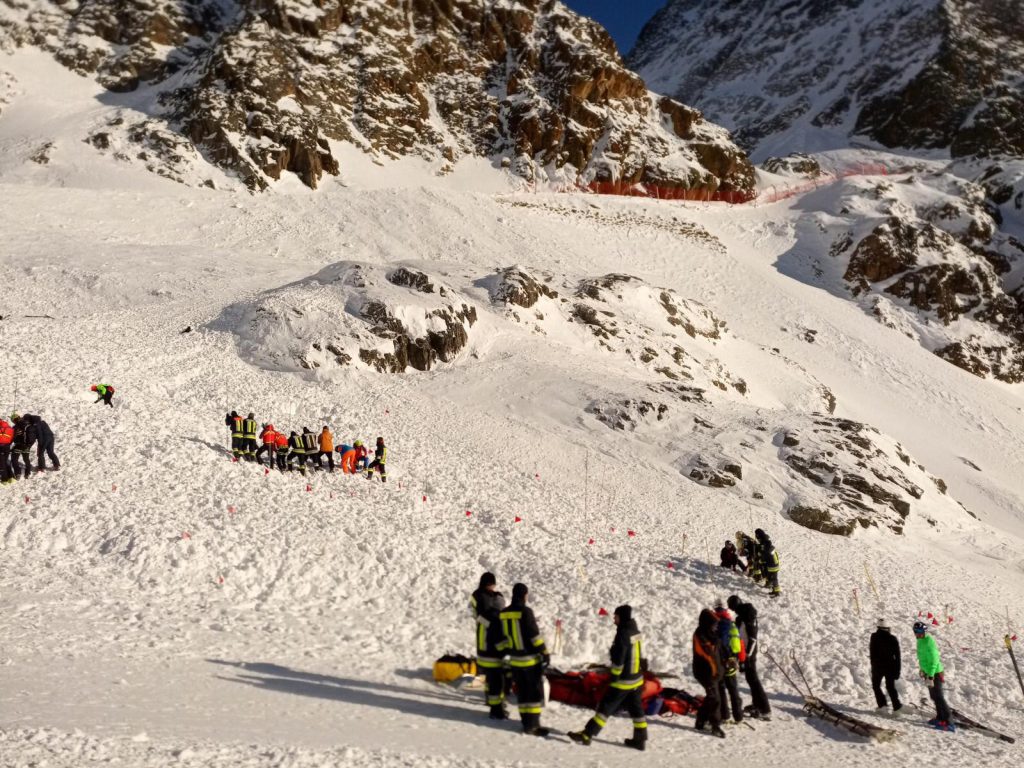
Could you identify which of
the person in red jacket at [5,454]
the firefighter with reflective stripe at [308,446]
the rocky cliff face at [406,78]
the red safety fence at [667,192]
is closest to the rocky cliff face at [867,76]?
the red safety fence at [667,192]

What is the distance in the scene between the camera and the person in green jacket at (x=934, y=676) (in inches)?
408

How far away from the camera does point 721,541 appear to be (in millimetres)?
19875

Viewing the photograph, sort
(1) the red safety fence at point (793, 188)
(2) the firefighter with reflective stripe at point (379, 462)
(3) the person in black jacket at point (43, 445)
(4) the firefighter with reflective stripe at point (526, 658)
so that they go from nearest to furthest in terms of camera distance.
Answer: (4) the firefighter with reflective stripe at point (526, 658), (3) the person in black jacket at point (43, 445), (2) the firefighter with reflective stripe at point (379, 462), (1) the red safety fence at point (793, 188)

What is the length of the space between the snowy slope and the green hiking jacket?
815mm

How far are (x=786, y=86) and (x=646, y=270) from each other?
92826mm

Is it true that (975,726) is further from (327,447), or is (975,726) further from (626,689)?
(327,447)

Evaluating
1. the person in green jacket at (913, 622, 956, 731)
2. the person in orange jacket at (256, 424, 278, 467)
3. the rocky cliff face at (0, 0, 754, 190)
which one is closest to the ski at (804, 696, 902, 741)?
the person in green jacket at (913, 622, 956, 731)

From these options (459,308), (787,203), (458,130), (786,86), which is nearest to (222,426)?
(459,308)

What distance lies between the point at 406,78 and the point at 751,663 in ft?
260

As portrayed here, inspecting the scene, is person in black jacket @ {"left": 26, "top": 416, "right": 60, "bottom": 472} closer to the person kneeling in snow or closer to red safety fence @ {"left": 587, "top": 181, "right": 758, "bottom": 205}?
the person kneeling in snow

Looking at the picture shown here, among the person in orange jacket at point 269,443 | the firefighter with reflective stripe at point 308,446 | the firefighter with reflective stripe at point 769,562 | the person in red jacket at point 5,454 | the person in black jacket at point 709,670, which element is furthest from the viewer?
the firefighter with reflective stripe at point 308,446

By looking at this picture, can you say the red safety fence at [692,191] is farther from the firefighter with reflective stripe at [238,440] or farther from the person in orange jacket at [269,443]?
the firefighter with reflective stripe at [238,440]

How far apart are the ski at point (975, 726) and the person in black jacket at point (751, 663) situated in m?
2.91

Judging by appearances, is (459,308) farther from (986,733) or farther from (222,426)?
(986,733)
